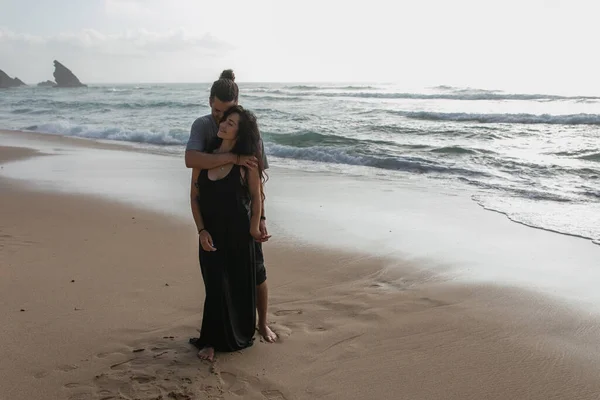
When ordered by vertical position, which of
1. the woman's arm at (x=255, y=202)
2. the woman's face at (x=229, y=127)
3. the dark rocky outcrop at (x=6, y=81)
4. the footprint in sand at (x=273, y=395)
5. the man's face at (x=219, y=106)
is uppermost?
the dark rocky outcrop at (x=6, y=81)

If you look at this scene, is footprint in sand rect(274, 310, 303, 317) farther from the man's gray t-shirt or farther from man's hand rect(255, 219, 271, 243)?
the man's gray t-shirt

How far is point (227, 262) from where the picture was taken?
330 centimetres

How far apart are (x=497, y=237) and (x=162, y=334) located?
4.11 metres

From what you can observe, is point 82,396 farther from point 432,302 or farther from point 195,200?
point 432,302

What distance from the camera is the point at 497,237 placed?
6.05 metres

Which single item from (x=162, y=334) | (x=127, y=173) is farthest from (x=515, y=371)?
(x=127, y=173)

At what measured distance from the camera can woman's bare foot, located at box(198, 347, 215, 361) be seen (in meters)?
3.27

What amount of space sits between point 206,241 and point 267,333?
847 millimetres

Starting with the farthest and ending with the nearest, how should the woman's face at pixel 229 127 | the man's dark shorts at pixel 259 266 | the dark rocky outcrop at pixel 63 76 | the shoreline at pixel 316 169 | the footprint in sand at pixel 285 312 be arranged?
the dark rocky outcrop at pixel 63 76 < the shoreline at pixel 316 169 < the footprint in sand at pixel 285 312 < the man's dark shorts at pixel 259 266 < the woman's face at pixel 229 127

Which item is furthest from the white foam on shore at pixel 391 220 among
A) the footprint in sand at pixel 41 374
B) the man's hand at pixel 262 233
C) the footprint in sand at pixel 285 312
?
the footprint in sand at pixel 41 374

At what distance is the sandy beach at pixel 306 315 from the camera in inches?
119

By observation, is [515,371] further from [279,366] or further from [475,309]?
[279,366]

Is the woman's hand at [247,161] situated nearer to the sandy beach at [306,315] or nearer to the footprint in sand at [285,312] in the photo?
the sandy beach at [306,315]

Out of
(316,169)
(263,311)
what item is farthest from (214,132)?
(316,169)
